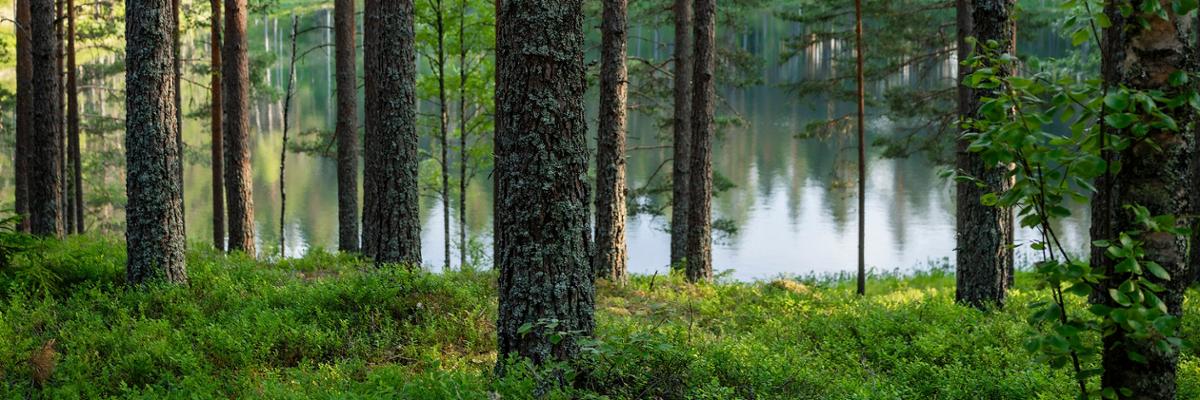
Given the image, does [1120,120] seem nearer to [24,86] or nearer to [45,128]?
[45,128]

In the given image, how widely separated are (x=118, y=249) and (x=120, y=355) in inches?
197

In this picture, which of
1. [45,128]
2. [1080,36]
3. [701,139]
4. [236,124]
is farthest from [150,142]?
[1080,36]

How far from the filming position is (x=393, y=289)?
7.96m

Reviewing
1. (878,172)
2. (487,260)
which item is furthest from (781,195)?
(487,260)

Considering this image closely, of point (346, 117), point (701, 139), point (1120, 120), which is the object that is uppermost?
point (346, 117)

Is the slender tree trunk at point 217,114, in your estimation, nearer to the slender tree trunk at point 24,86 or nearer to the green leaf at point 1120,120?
the slender tree trunk at point 24,86

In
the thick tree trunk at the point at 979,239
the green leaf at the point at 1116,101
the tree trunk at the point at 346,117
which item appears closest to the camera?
the green leaf at the point at 1116,101

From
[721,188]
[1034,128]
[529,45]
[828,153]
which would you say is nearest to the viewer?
[1034,128]

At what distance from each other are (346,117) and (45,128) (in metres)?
4.74

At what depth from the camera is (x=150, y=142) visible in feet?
27.0

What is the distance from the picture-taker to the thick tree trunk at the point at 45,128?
13000 mm

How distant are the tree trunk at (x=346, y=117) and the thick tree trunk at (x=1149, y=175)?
1300cm

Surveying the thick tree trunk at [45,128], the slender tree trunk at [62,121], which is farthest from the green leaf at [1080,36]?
the thick tree trunk at [45,128]

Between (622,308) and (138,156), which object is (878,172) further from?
(138,156)
